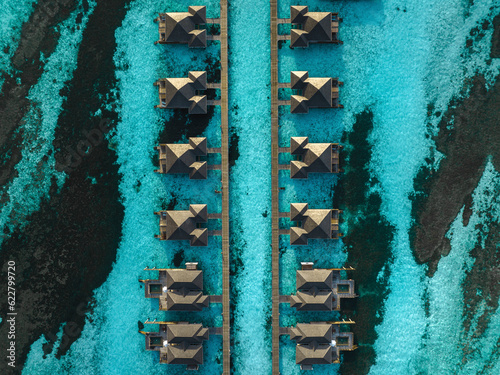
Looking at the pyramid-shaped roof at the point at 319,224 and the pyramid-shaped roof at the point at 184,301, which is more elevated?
the pyramid-shaped roof at the point at 319,224

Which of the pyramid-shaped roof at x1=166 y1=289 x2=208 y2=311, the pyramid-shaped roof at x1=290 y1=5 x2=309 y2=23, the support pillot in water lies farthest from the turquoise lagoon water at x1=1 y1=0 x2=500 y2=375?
the pyramid-shaped roof at x1=290 y1=5 x2=309 y2=23

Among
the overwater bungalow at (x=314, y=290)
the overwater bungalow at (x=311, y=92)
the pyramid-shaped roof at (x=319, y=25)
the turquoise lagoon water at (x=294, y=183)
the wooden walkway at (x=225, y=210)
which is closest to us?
the pyramid-shaped roof at (x=319, y=25)

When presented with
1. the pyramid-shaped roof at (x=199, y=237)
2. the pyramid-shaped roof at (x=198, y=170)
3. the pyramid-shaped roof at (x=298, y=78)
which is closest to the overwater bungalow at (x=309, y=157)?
the pyramid-shaped roof at (x=298, y=78)

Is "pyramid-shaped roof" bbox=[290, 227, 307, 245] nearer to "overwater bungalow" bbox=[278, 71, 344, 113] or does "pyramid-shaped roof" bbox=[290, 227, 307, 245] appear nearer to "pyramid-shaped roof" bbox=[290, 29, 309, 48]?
"overwater bungalow" bbox=[278, 71, 344, 113]

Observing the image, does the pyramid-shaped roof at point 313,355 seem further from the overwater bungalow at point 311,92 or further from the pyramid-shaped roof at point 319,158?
the overwater bungalow at point 311,92

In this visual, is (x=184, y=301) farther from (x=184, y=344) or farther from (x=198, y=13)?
(x=198, y=13)

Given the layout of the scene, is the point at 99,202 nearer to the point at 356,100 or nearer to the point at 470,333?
the point at 356,100

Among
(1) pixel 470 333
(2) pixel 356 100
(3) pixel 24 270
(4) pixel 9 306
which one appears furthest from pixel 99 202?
(1) pixel 470 333
